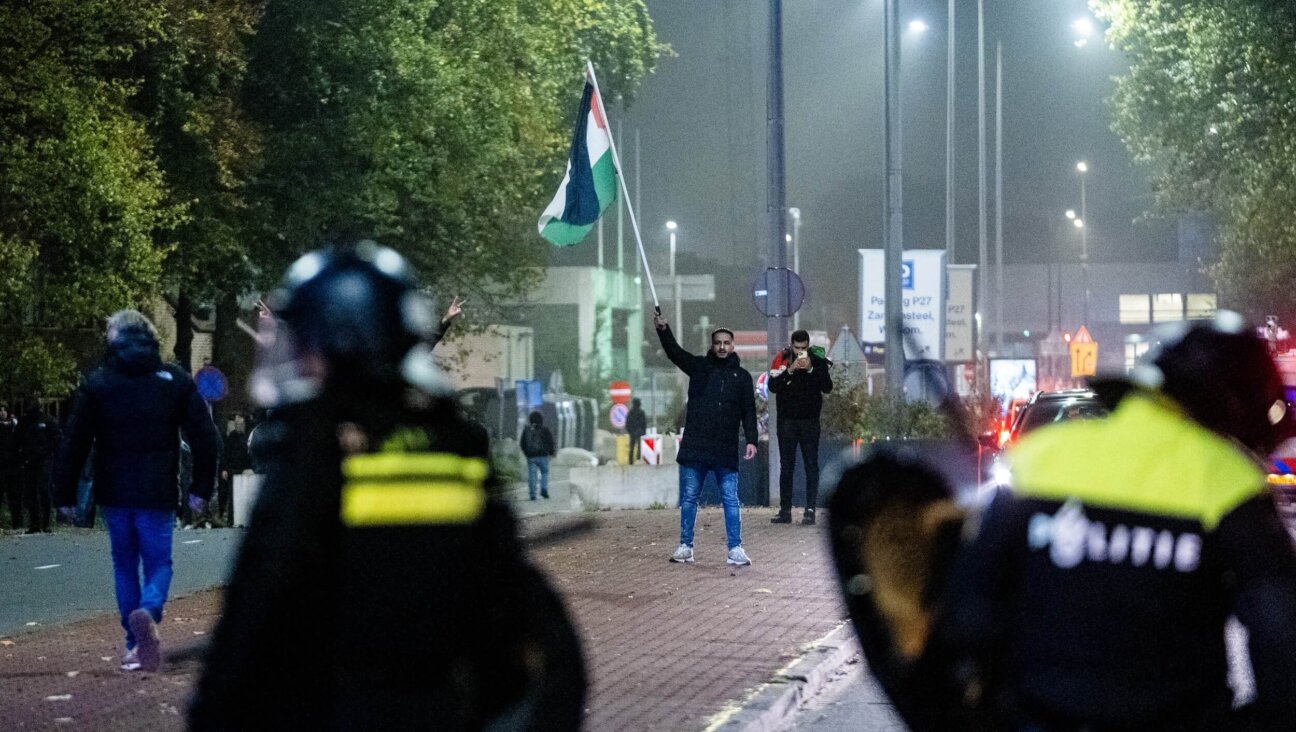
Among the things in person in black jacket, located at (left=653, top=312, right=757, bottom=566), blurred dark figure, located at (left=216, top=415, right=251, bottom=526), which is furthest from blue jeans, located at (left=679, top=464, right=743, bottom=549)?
blurred dark figure, located at (left=216, top=415, right=251, bottom=526)

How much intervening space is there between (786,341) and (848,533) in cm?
1870

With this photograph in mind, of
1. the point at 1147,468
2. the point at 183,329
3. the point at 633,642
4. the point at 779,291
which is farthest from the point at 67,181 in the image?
the point at 1147,468

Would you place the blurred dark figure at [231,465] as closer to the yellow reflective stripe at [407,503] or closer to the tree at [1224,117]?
the tree at [1224,117]

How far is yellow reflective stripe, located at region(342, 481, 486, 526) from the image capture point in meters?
3.01

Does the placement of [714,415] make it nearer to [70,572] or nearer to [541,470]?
[70,572]

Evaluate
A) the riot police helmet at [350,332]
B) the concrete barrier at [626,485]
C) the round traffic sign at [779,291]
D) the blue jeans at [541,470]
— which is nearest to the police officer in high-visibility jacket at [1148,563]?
the riot police helmet at [350,332]

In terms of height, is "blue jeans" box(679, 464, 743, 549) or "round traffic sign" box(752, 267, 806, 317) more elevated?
"round traffic sign" box(752, 267, 806, 317)

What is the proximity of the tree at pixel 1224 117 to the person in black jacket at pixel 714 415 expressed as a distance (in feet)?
52.2

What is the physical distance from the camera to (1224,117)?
3228 centimetres

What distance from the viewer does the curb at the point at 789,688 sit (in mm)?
Answer: 8141

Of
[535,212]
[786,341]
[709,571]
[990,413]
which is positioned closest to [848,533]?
[709,571]

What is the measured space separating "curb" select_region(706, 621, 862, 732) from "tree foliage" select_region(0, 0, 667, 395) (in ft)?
44.3

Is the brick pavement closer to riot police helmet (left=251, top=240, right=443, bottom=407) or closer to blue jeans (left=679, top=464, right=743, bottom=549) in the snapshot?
blue jeans (left=679, top=464, right=743, bottom=549)

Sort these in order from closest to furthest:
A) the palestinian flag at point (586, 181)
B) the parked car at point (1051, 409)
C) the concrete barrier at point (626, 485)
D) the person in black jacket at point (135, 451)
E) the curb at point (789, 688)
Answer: the curb at point (789, 688) → the person in black jacket at point (135, 451) → the parked car at point (1051, 409) → the palestinian flag at point (586, 181) → the concrete barrier at point (626, 485)
